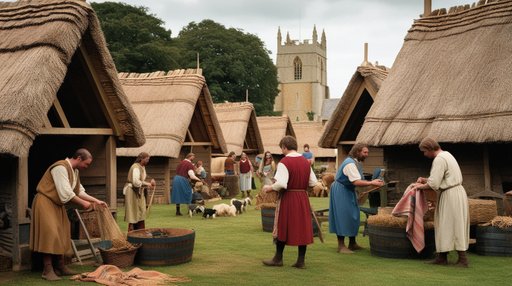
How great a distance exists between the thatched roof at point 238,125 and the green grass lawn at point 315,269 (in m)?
17.1

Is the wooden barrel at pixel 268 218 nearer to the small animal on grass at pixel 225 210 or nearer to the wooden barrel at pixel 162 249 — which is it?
the small animal on grass at pixel 225 210

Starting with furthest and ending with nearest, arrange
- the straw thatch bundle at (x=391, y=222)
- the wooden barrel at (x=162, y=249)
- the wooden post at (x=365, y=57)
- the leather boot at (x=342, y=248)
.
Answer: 1. the wooden post at (x=365, y=57)
2. the leather boot at (x=342, y=248)
3. the straw thatch bundle at (x=391, y=222)
4. the wooden barrel at (x=162, y=249)

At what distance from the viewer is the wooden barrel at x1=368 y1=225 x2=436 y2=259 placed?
30.6 feet

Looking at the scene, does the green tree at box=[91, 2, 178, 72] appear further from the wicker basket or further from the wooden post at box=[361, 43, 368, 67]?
the wicker basket

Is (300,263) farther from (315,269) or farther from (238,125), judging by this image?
(238,125)

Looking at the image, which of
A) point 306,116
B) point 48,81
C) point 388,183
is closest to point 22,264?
point 48,81

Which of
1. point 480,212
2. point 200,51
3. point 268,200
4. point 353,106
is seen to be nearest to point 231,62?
point 200,51

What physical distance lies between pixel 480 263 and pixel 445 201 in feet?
3.68

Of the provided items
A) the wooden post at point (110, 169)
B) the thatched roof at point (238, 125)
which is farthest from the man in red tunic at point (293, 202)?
the thatched roof at point (238, 125)

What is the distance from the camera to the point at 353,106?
1802 centimetres

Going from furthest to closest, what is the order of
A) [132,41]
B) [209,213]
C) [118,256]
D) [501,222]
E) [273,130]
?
1. [132,41]
2. [273,130]
3. [209,213]
4. [501,222]
5. [118,256]

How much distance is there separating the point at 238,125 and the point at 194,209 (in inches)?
524

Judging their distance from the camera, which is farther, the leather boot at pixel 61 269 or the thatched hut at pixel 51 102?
the thatched hut at pixel 51 102

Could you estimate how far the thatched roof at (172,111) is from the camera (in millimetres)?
18938
